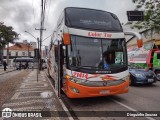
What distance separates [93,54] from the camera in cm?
811

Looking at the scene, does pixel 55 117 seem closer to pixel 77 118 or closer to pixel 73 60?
pixel 77 118

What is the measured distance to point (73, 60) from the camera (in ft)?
26.2

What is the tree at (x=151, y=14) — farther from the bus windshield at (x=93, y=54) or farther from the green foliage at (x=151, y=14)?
the bus windshield at (x=93, y=54)

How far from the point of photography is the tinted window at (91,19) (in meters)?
8.48

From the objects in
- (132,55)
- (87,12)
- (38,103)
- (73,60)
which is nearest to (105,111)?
(73,60)

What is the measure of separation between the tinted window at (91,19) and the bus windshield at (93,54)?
0.58 meters

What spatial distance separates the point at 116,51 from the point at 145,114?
2708mm

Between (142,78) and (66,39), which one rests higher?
(66,39)

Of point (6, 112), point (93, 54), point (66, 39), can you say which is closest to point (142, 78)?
point (93, 54)

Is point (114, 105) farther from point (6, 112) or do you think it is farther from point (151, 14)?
point (151, 14)

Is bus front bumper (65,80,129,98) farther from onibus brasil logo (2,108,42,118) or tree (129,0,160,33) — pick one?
tree (129,0,160,33)

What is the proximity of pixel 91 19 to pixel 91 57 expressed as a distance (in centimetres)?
165

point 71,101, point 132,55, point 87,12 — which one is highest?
point 87,12

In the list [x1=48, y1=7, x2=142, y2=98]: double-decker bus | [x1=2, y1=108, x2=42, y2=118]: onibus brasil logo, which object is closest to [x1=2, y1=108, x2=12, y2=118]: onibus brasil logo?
[x1=2, y1=108, x2=42, y2=118]: onibus brasil logo
